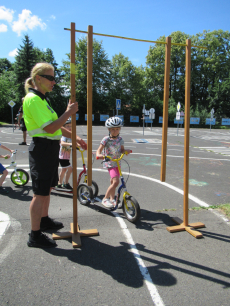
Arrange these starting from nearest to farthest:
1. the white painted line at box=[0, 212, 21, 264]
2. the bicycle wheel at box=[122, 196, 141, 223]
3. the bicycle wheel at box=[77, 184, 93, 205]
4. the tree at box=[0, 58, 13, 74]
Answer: the white painted line at box=[0, 212, 21, 264] → the bicycle wheel at box=[122, 196, 141, 223] → the bicycle wheel at box=[77, 184, 93, 205] → the tree at box=[0, 58, 13, 74]

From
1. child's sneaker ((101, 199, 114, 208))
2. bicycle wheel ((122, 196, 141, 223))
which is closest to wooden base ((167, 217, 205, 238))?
bicycle wheel ((122, 196, 141, 223))

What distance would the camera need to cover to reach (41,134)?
2.67 meters

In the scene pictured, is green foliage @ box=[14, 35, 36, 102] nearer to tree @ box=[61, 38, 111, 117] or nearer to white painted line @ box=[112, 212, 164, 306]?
tree @ box=[61, 38, 111, 117]

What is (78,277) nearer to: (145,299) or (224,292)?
(145,299)

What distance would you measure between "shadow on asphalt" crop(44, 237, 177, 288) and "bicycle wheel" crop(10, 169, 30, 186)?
2.90 metres

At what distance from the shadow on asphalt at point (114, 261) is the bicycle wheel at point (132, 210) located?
605mm

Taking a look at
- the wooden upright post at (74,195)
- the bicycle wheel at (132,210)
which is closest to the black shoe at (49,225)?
the wooden upright post at (74,195)

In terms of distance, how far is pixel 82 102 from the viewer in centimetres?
4544

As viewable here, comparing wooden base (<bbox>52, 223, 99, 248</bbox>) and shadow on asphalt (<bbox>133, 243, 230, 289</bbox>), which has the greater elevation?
wooden base (<bbox>52, 223, 99, 248</bbox>)

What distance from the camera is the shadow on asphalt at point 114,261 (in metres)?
2.39

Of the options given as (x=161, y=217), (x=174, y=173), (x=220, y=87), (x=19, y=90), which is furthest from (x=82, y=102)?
(x=161, y=217)

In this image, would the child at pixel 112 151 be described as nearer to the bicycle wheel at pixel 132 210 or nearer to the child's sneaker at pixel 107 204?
the child's sneaker at pixel 107 204

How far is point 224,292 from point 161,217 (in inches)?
70.1

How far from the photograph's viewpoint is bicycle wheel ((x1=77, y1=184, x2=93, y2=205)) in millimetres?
4352
